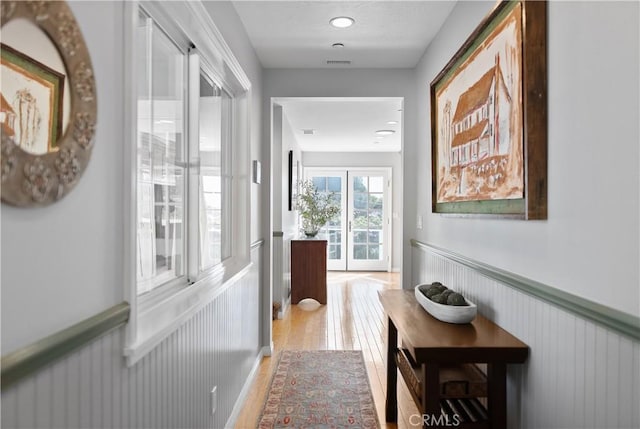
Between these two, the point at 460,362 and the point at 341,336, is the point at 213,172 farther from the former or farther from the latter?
the point at 341,336

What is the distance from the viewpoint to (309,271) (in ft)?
18.3

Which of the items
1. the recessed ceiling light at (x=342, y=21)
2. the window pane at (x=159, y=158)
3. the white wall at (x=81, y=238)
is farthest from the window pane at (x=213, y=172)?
the white wall at (x=81, y=238)

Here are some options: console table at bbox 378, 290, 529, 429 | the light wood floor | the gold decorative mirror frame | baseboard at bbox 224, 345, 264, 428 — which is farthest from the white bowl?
the gold decorative mirror frame

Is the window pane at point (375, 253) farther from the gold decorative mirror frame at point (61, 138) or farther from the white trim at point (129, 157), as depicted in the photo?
the gold decorative mirror frame at point (61, 138)

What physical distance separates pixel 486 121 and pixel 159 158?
141 cm

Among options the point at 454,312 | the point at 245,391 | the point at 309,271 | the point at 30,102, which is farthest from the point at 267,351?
the point at 30,102

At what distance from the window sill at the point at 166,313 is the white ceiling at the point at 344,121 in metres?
2.10

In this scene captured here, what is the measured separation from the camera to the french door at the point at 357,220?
850cm

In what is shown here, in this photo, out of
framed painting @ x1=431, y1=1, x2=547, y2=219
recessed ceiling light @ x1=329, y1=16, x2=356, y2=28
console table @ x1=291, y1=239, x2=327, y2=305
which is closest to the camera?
framed painting @ x1=431, y1=1, x2=547, y2=219

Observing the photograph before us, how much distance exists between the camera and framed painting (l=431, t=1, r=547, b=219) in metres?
1.49

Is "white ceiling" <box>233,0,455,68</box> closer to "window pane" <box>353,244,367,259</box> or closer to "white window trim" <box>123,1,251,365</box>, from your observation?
"white window trim" <box>123,1,251,365</box>

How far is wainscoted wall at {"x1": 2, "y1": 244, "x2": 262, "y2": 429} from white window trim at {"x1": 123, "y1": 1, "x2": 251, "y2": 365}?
7 cm

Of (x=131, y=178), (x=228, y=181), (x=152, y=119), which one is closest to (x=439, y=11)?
(x=228, y=181)

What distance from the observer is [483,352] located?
1.56 meters
